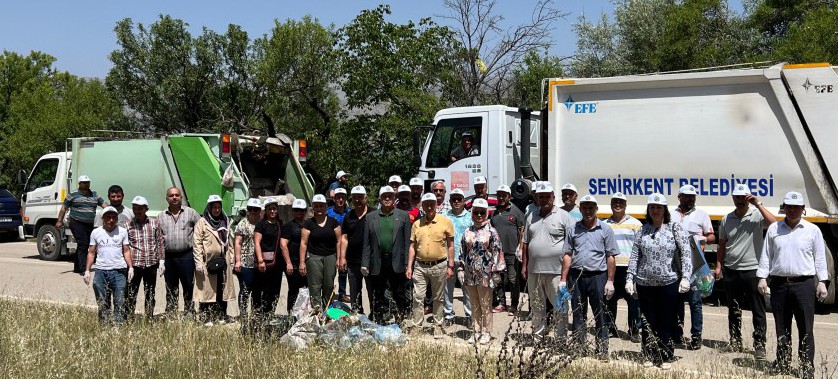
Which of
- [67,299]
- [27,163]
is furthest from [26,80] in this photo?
[67,299]

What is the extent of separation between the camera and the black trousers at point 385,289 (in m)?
9.51

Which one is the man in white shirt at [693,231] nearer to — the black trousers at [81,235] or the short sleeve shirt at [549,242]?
the short sleeve shirt at [549,242]

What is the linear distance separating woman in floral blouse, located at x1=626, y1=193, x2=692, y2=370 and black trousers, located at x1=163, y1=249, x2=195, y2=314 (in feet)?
15.7

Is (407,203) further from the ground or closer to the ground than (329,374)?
further from the ground

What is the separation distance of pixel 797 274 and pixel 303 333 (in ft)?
14.6

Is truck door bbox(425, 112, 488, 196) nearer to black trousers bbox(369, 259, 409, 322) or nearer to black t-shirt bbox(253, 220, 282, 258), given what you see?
black trousers bbox(369, 259, 409, 322)

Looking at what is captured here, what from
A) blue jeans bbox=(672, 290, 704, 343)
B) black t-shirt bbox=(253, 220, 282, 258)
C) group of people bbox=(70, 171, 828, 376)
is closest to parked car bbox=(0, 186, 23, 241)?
group of people bbox=(70, 171, 828, 376)

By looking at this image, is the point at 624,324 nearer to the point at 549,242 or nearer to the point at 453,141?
the point at 549,242

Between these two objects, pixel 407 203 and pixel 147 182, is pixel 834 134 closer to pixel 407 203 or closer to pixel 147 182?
pixel 407 203

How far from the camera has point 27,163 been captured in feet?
116

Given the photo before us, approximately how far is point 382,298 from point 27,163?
30.1 metres

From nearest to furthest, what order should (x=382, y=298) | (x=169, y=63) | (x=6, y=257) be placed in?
(x=382, y=298) < (x=6, y=257) < (x=169, y=63)

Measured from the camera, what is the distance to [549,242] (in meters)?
8.40

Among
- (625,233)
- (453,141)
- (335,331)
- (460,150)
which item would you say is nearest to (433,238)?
(335,331)
